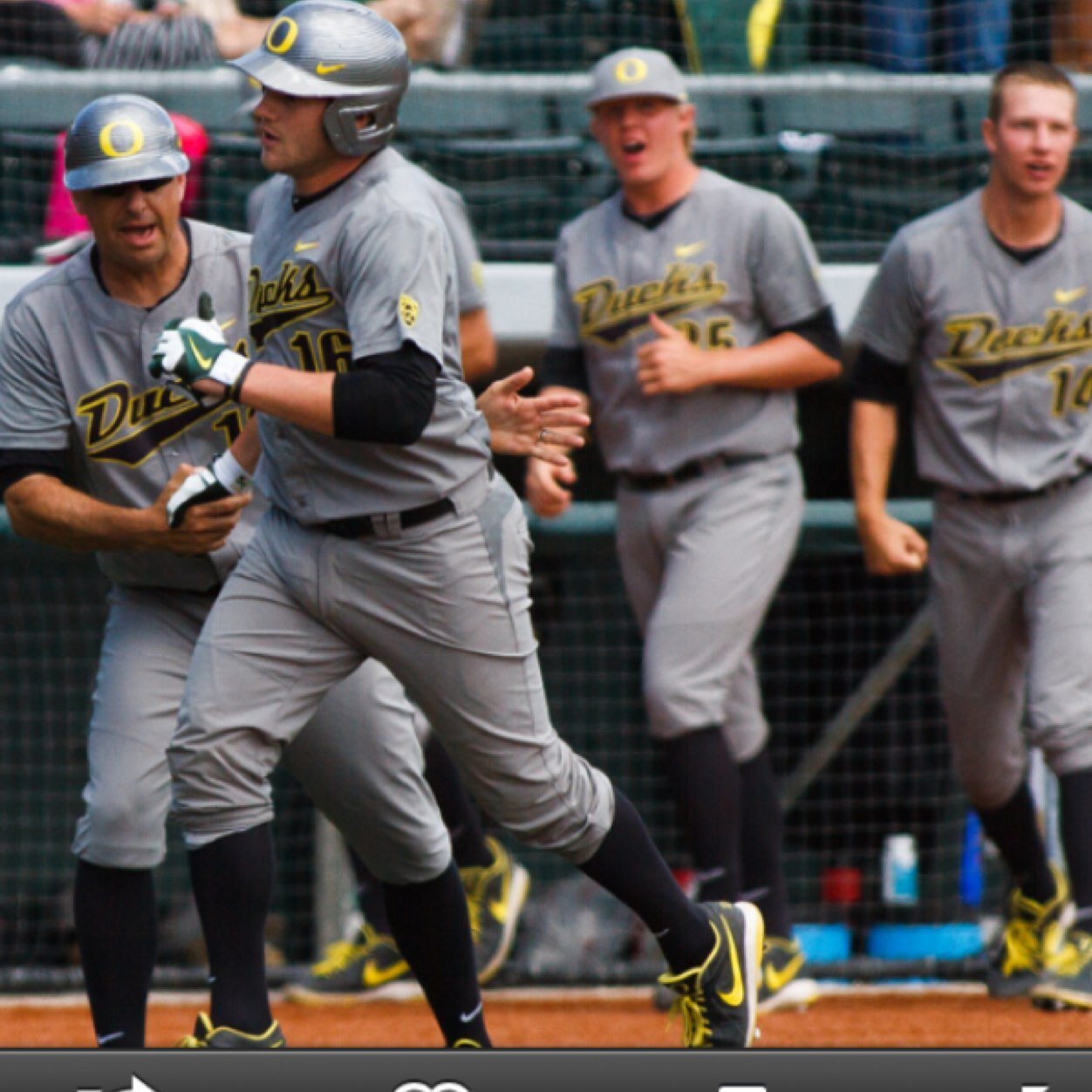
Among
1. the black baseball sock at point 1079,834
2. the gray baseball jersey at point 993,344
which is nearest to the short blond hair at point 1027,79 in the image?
the gray baseball jersey at point 993,344

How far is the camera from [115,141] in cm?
364

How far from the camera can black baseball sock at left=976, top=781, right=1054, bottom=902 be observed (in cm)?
505

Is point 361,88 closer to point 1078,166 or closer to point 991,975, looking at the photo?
point 991,975

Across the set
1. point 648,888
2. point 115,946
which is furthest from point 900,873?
point 115,946

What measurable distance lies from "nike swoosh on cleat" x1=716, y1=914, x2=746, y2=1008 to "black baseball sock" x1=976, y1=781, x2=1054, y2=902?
168cm

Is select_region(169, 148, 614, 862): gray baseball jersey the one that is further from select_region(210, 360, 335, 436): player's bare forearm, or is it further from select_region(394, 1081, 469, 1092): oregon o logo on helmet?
select_region(394, 1081, 469, 1092): oregon o logo on helmet


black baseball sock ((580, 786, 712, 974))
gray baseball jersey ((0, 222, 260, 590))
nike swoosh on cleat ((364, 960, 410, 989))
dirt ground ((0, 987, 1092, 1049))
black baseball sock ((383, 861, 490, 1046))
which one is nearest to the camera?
black baseball sock ((580, 786, 712, 974))

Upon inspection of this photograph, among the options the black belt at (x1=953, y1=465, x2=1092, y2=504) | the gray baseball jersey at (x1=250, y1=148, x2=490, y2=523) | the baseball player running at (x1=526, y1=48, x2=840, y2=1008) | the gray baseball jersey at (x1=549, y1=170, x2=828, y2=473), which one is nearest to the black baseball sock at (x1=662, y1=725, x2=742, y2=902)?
the baseball player running at (x1=526, y1=48, x2=840, y2=1008)

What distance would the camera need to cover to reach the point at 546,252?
625 centimetres

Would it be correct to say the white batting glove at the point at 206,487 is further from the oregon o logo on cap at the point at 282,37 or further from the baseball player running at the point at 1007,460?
the baseball player running at the point at 1007,460

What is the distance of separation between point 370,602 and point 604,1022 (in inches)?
72.3

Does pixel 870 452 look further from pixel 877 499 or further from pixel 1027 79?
pixel 1027 79

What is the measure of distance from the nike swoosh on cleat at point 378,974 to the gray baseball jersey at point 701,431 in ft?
3.32

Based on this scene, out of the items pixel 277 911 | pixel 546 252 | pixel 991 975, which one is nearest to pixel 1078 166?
pixel 546 252
